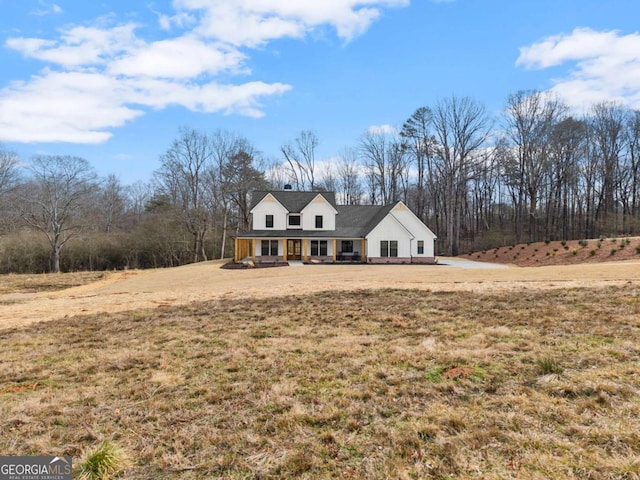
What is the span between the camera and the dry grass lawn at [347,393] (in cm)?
259

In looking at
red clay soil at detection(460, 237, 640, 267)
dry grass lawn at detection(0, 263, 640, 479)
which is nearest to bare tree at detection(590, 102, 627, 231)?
red clay soil at detection(460, 237, 640, 267)

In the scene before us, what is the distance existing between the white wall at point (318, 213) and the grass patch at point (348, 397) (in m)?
22.0

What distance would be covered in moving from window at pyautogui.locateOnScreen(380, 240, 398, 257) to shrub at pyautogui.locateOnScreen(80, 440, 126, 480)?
84.6ft

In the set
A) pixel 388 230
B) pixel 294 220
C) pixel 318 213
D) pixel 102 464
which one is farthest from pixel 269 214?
pixel 102 464

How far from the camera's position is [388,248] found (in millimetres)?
27875

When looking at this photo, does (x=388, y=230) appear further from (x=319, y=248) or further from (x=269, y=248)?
(x=269, y=248)

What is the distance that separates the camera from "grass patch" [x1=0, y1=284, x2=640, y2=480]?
258 centimetres

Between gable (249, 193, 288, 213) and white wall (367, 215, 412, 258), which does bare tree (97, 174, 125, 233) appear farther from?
white wall (367, 215, 412, 258)

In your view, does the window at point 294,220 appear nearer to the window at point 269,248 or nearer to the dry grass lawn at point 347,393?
the window at point 269,248

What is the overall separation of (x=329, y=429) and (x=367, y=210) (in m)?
29.4

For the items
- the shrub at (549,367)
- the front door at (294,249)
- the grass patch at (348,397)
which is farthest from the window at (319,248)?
the shrub at (549,367)

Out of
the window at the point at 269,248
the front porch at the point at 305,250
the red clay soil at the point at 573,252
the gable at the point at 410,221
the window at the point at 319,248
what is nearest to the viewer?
the red clay soil at the point at 573,252

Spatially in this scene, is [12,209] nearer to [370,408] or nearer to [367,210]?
[367,210]

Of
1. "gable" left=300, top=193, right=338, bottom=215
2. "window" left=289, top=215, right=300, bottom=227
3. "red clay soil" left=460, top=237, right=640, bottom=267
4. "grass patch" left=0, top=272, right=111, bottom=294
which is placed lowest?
"grass patch" left=0, top=272, right=111, bottom=294
